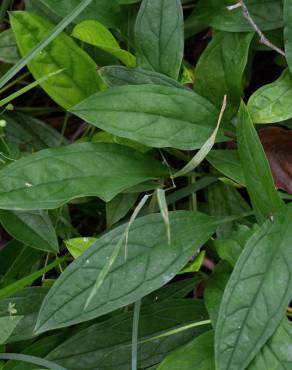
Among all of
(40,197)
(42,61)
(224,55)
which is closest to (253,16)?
(224,55)

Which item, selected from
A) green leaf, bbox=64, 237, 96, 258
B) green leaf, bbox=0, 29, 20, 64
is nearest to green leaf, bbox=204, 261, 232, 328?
green leaf, bbox=64, 237, 96, 258

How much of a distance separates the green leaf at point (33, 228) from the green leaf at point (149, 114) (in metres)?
0.24

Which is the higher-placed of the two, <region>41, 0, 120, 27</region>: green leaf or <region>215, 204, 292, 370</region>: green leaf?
<region>41, 0, 120, 27</region>: green leaf

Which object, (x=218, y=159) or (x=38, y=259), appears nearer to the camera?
(x=218, y=159)

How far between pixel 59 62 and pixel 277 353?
0.61m

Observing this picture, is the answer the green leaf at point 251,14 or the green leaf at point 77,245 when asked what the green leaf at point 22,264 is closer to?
the green leaf at point 77,245

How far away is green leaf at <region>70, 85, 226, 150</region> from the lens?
1046 mm

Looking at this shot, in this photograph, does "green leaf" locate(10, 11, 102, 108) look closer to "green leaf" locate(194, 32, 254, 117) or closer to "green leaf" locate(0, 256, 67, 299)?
"green leaf" locate(194, 32, 254, 117)

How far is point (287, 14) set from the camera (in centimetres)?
105

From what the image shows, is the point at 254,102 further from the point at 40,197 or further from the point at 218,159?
the point at 40,197

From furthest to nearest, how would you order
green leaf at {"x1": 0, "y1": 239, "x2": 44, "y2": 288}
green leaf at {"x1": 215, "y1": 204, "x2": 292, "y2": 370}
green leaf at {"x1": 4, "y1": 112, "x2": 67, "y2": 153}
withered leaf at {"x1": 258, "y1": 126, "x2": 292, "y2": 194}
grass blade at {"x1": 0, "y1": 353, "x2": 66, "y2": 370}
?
green leaf at {"x1": 4, "y1": 112, "x2": 67, "y2": 153} → green leaf at {"x1": 0, "y1": 239, "x2": 44, "y2": 288} → withered leaf at {"x1": 258, "y1": 126, "x2": 292, "y2": 194} → grass blade at {"x1": 0, "y1": 353, "x2": 66, "y2": 370} → green leaf at {"x1": 215, "y1": 204, "x2": 292, "y2": 370}

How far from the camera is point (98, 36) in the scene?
1144mm

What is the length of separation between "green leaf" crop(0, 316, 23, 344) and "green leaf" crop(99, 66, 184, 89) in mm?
417

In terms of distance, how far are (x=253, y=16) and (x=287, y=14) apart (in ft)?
0.40
